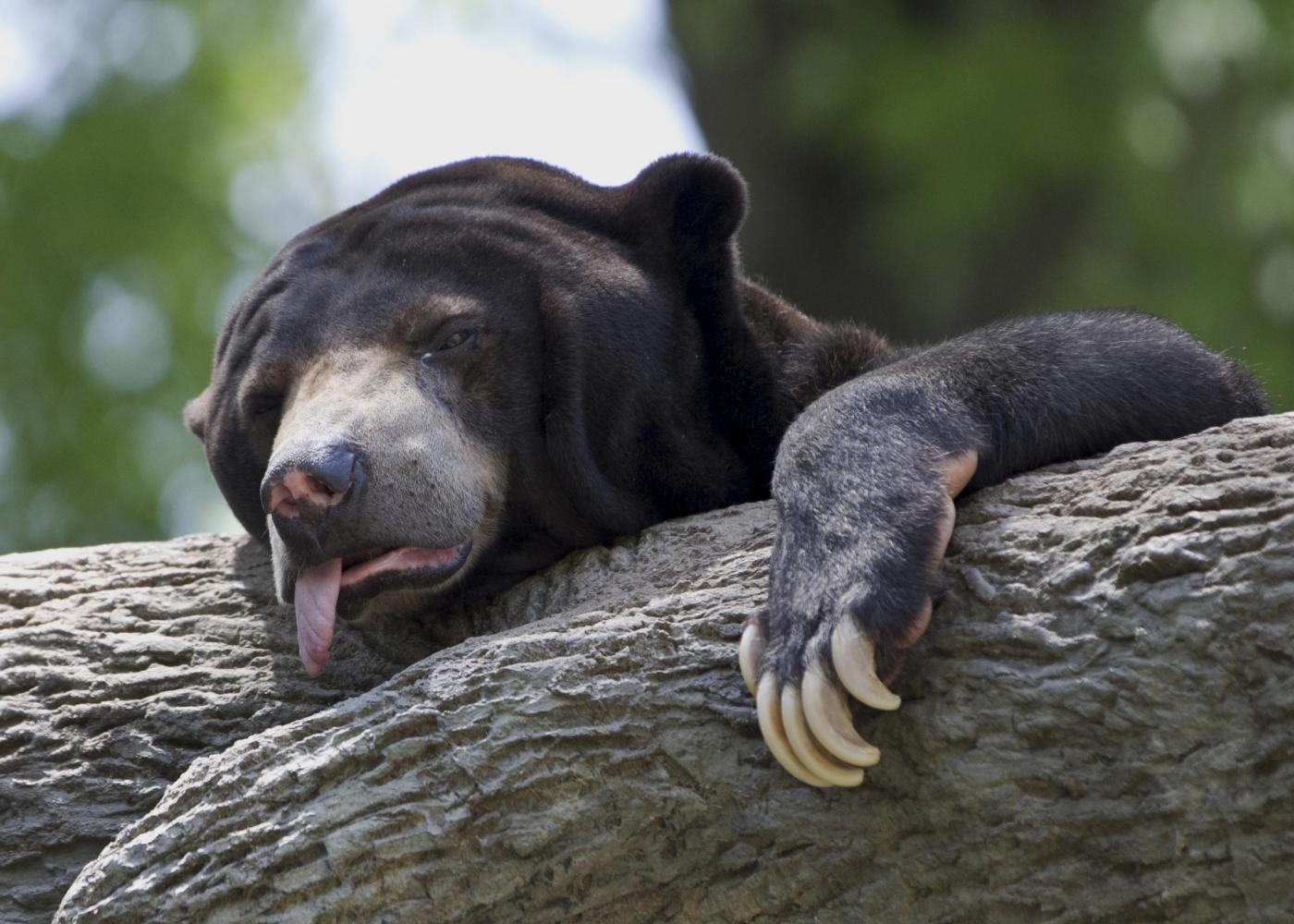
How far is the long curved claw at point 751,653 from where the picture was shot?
3.08m

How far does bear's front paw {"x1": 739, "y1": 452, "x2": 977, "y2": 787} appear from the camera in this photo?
9.61 ft

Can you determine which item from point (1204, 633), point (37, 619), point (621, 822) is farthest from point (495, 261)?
point (1204, 633)

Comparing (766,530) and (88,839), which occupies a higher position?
(766,530)

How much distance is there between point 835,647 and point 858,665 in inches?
2.0

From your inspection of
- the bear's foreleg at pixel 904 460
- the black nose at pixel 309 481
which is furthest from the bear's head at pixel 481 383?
the bear's foreleg at pixel 904 460

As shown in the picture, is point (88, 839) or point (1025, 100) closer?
point (88, 839)

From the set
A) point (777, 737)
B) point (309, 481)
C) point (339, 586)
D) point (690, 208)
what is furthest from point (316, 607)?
point (690, 208)

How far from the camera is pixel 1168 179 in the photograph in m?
9.68

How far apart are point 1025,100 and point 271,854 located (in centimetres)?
703

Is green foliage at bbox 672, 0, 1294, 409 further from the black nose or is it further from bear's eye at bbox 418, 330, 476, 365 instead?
the black nose

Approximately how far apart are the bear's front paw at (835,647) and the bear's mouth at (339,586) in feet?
3.85

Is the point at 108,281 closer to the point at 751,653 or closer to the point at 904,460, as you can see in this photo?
the point at 904,460

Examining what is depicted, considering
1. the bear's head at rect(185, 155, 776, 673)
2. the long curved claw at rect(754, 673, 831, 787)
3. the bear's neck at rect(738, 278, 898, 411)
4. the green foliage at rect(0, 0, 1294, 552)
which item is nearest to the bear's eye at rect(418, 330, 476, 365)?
the bear's head at rect(185, 155, 776, 673)

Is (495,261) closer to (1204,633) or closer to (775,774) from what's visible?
(775,774)
